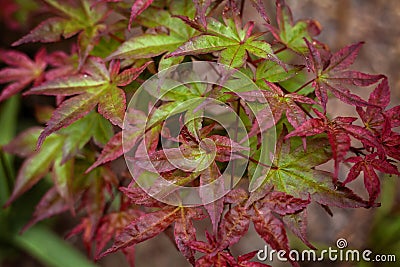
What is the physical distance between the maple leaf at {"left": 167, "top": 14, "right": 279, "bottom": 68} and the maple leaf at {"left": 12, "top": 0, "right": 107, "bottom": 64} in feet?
0.73

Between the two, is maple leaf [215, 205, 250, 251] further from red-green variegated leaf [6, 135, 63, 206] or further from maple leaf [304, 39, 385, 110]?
red-green variegated leaf [6, 135, 63, 206]

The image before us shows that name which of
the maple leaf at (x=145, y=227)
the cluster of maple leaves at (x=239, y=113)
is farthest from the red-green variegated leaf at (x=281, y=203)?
the maple leaf at (x=145, y=227)

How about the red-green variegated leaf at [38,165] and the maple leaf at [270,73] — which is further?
the red-green variegated leaf at [38,165]

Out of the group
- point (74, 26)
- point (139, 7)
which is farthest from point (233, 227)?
point (74, 26)

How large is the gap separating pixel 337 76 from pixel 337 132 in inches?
4.5

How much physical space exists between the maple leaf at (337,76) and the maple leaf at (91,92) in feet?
0.82

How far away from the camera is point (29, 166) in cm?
93

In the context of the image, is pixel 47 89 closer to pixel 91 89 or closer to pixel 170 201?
pixel 91 89

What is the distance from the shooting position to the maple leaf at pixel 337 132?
60 cm

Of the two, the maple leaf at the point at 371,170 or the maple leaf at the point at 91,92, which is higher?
the maple leaf at the point at 371,170

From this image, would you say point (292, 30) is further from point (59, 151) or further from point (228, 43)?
point (59, 151)

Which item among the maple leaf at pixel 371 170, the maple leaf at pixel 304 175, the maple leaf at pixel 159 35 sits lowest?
the maple leaf at pixel 304 175

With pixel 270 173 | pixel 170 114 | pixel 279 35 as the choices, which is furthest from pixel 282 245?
pixel 279 35

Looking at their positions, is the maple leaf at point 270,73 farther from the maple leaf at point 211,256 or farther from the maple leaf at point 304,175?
the maple leaf at point 211,256
